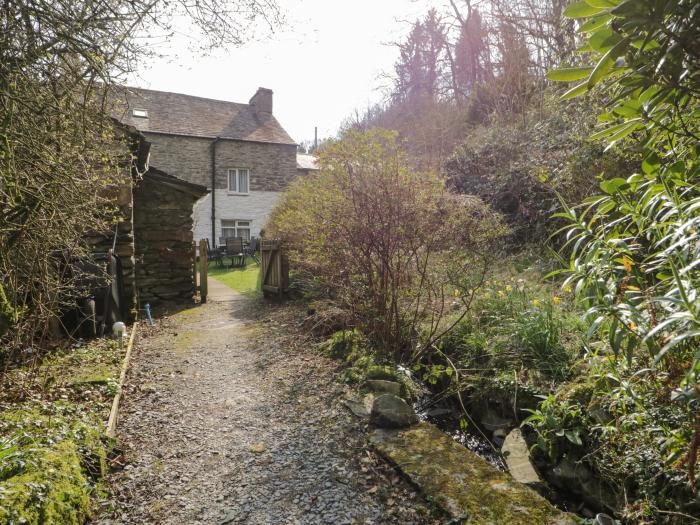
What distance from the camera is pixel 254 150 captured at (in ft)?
68.3

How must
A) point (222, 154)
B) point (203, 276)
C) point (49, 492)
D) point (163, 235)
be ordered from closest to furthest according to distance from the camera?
1. point (49, 492)
2. point (163, 235)
3. point (203, 276)
4. point (222, 154)

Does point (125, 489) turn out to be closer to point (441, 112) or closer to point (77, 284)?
point (77, 284)

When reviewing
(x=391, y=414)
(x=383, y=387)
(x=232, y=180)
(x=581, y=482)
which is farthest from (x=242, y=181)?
(x=581, y=482)

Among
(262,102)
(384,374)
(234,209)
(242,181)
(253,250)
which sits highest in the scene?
(262,102)

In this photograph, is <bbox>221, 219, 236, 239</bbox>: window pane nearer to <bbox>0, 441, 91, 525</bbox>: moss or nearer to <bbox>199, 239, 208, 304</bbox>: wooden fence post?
<bbox>199, 239, 208, 304</bbox>: wooden fence post

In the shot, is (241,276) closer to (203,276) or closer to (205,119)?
(203,276)

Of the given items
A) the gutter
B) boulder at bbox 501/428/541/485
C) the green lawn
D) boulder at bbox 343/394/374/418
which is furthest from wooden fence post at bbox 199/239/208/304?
the gutter

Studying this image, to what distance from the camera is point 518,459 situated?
2.95 m

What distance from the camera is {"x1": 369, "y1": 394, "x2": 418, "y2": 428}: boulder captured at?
133 inches

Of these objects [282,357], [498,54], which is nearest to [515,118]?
[498,54]

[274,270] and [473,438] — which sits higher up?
[274,270]

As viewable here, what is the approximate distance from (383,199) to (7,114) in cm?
318

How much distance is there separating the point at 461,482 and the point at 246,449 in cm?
174

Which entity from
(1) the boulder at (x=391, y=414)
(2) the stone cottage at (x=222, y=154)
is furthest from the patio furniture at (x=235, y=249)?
(1) the boulder at (x=391, y=414)
